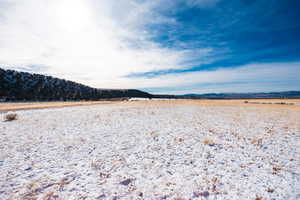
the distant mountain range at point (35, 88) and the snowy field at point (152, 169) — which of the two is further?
the distant mountain range at point (35, 88)

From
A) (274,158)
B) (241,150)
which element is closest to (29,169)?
(241,150)

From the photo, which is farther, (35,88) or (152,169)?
(35,88)

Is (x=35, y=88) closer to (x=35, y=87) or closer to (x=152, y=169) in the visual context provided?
(x=35, y=87)

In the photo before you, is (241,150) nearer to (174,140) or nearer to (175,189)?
(174,140)

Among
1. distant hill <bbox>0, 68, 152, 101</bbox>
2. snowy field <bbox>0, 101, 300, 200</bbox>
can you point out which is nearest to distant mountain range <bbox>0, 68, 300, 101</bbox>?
distant hill <bbox>0, 68, 152, 101</bbox>

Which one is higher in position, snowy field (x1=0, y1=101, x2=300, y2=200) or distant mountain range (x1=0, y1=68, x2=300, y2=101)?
distant mountain range (x1=0, y1=68, x2=300, y2=101)

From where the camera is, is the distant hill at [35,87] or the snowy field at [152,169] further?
A: the distant hill at [35,87]

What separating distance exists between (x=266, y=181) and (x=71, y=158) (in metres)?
7.17

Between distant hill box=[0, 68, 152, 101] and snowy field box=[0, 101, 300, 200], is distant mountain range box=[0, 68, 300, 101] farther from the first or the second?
snowy field box=[0, 101, 300, 200]

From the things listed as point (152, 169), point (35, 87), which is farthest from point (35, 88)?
point (152, 169)

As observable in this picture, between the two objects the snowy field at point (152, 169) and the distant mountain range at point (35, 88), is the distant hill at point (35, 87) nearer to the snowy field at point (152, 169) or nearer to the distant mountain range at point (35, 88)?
the distant mountain range at point (35, 88)

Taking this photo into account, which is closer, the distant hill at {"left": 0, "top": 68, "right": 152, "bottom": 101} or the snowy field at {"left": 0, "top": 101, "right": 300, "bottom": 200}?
the snowy field at {"left": 0, "top": 101, "right": 300, "bottom": 200}

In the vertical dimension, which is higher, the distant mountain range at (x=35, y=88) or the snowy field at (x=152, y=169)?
the distant mountain range at (x=35, y=88)

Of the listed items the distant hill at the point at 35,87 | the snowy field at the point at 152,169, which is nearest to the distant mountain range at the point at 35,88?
the distant hill at the point at 35,87
